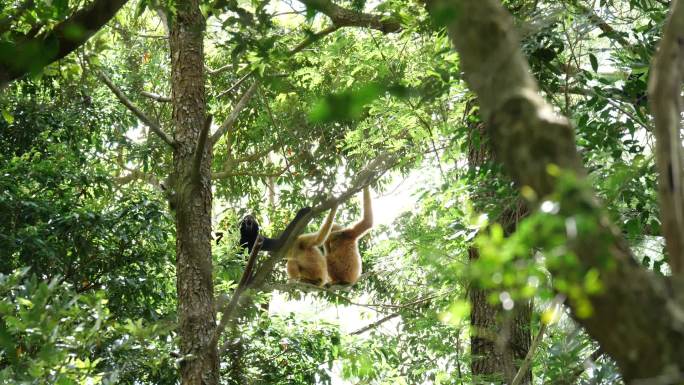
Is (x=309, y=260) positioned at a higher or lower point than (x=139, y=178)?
lower

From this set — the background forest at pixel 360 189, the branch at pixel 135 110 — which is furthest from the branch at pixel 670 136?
the branch at pixel 135 110

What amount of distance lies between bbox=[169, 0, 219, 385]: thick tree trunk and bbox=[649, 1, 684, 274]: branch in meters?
3.97

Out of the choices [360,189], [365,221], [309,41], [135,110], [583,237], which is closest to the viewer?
[583,237]

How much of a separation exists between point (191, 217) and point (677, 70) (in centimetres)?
532

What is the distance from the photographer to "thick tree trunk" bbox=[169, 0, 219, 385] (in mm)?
6207

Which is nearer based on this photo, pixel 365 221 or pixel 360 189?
pixel 360 189

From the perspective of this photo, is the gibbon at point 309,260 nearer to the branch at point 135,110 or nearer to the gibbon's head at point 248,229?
the gibbon's head at point 248,229

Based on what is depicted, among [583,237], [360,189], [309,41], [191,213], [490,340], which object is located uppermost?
[191,213]

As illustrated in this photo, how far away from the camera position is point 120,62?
510 inches

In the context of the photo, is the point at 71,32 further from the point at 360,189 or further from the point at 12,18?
the point at 360,189

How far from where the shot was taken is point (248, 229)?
1208 centimetres

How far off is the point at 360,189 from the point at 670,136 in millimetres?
1359

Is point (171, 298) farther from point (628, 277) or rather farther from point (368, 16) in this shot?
point (628, 277)

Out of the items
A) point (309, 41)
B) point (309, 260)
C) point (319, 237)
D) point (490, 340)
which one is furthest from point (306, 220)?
point (309, 260)
